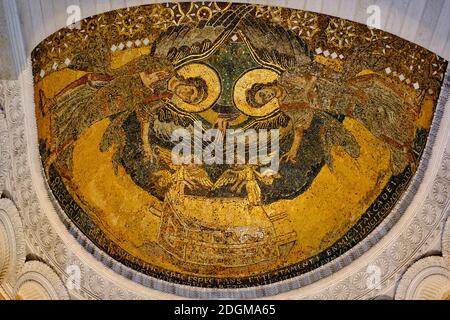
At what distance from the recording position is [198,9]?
7.77 meters

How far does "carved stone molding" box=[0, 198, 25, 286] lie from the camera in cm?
783

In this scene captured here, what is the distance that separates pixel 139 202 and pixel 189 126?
37.6 inches

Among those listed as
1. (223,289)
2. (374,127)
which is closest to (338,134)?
(374,127)

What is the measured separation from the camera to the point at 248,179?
935 centimetres

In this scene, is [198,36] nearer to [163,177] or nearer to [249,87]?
[249,87]

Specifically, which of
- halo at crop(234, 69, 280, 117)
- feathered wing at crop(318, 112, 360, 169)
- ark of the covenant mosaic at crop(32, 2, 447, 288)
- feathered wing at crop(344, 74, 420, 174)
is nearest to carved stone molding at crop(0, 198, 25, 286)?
ark of the covenant mosaic at crop(32, 2, 447, 288)

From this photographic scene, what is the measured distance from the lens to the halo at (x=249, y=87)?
850 cm

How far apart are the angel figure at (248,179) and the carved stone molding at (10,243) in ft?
7.30

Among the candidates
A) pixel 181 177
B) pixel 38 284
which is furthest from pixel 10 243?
pixel 181 177

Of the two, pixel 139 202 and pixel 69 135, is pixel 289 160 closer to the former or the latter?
pixel 139 202

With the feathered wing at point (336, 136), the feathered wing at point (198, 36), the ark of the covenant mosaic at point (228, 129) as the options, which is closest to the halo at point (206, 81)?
the ark of the covenant mosaic at point (228, 129)

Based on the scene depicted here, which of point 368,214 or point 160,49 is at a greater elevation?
point 160,49

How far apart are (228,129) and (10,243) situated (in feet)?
7.95

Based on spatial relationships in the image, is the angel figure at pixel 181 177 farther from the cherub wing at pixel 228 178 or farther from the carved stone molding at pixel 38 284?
the carved stone molding at pixel 38 284
